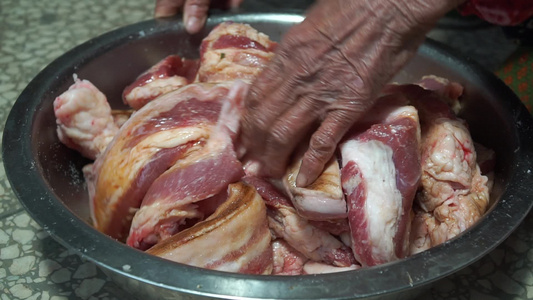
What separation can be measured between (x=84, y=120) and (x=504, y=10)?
52.0 inches

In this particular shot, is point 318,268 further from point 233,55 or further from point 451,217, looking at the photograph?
point 233,55

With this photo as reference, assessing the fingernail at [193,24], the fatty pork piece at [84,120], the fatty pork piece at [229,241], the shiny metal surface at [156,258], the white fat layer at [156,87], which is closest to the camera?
the shiny metal surface at [156,258]

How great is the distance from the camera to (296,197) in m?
1.21

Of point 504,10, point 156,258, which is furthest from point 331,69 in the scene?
point 504,10

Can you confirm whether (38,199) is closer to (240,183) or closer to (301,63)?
(240,183)

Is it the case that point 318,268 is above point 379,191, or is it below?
below

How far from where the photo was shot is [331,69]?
3.92 feet

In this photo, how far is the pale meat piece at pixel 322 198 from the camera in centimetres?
119

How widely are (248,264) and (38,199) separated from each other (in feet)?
1.43

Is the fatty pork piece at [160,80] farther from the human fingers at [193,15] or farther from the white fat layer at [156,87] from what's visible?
the human fingers at [193,15]

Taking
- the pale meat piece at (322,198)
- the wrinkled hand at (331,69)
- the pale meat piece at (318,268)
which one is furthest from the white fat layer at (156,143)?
the pale meat piece at (318,268)

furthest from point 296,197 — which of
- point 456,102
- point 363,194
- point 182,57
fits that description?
point 182,57

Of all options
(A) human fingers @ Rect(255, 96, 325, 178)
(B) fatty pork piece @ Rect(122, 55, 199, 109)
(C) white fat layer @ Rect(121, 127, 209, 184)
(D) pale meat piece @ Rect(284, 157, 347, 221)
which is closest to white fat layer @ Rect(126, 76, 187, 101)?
(B) fatty pork piece @ Rect(122, 55, 199, 109)

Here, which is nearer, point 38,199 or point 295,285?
point 295,285
